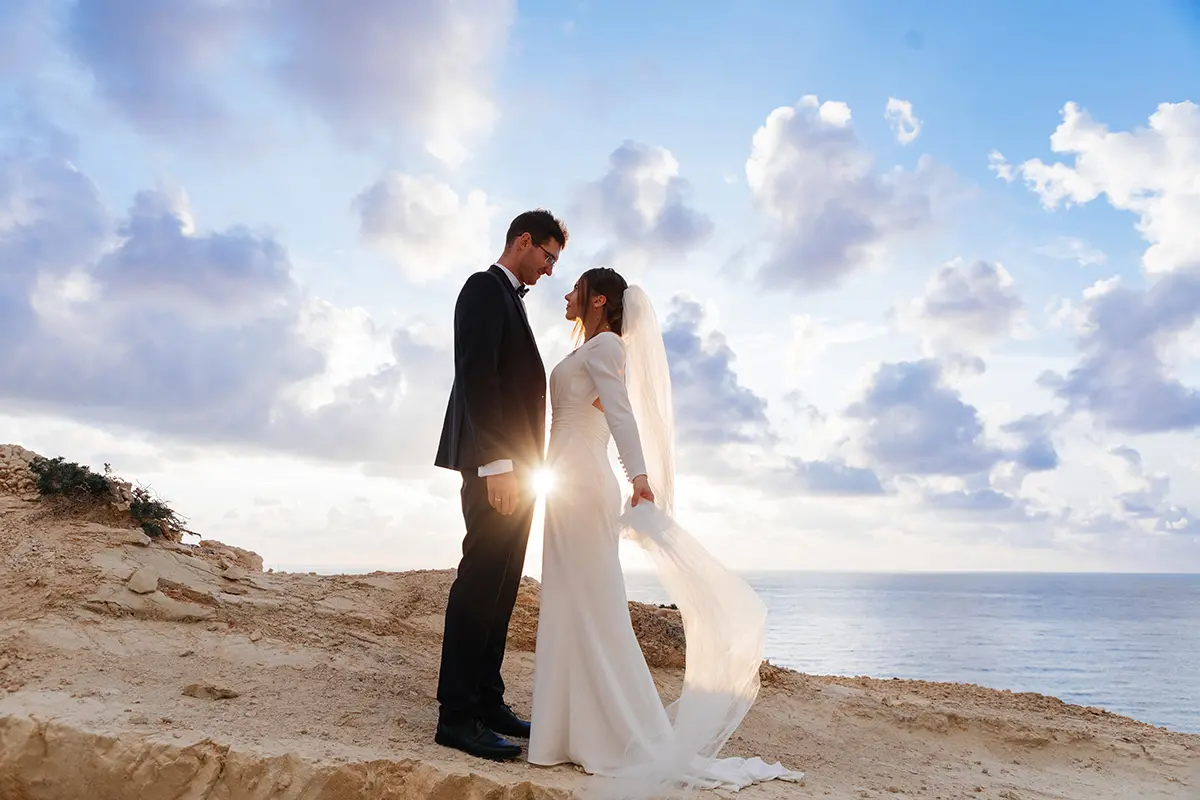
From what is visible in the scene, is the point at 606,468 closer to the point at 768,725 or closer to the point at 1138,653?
the point at 768,725

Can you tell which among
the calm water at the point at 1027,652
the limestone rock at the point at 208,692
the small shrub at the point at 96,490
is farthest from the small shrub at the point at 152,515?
the calm water at the point at 1027,652

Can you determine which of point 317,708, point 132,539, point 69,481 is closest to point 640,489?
point 317,708

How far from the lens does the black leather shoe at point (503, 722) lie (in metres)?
4.74

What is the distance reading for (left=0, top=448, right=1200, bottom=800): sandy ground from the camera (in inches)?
164

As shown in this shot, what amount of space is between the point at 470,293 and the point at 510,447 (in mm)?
862

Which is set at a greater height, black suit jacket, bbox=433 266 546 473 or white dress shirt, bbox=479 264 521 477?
black suit jacket, bbox=433 266 546 473

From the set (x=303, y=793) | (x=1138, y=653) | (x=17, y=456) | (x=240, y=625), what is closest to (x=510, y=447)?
(x=303, y=793)

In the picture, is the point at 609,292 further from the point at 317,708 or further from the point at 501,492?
the point at 317,708

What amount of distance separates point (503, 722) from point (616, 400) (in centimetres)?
200

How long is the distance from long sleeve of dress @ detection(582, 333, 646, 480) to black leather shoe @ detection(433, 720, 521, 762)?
1.53 m

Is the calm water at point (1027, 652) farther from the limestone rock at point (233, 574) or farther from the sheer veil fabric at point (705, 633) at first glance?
the sheer veil fabric at point (705, 633)

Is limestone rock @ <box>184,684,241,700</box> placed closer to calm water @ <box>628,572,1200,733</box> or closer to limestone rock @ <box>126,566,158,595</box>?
limestone rock @ <box>126,566,158,595</box>

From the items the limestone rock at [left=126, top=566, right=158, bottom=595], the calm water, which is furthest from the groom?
the calm water

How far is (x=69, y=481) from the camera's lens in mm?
7254
